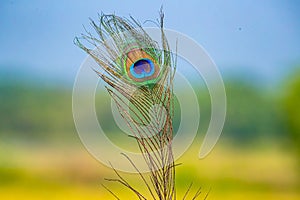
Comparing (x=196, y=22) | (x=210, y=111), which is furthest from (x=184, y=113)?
(x=196, y=22)

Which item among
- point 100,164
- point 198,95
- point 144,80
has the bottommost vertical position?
point 100,164

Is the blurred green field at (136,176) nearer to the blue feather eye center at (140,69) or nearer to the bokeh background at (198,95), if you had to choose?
the bokeh background at (198,95)

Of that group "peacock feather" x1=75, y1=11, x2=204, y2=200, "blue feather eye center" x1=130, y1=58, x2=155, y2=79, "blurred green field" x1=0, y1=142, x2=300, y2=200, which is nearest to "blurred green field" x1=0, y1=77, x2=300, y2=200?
"blurred green field" x1=0, y1=142, x2=300, y2=200

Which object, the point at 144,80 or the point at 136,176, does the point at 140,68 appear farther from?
the point at 136,176

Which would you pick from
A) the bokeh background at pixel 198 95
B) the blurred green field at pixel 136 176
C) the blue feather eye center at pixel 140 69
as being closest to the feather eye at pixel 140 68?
the blue feather eye center at pixel 140 69

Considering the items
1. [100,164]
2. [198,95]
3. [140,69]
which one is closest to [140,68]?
[140,69]

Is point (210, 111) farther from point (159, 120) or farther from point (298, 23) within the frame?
point (298, 23)
